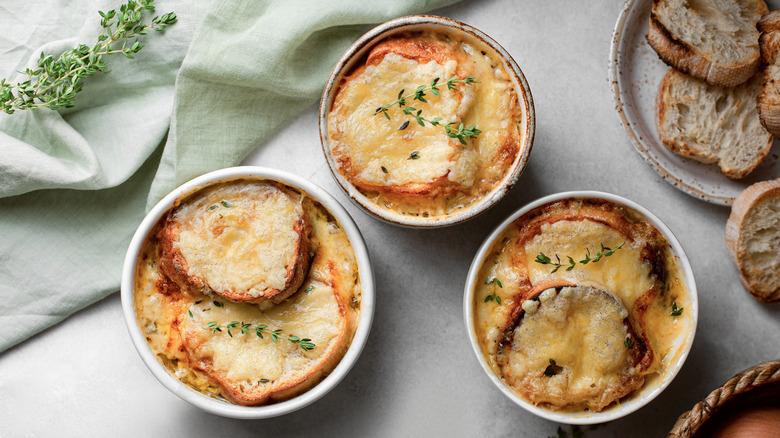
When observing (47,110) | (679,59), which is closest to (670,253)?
(679,59)

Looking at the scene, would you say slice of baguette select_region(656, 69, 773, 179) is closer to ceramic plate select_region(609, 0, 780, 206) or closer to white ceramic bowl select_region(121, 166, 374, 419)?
ceramic plate select_region(609, 0, 780, 206)

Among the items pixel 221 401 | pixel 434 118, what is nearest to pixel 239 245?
pixel 221 401

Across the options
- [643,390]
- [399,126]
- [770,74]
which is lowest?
[643,390]

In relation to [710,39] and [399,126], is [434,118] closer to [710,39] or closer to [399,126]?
[399,126]

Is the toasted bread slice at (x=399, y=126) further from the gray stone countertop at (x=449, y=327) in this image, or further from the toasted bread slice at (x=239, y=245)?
the gray stone countertop at (x=449, y=327)

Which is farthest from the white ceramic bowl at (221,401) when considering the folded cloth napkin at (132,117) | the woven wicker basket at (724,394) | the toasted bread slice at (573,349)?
the woven wicker basket at (724,394)

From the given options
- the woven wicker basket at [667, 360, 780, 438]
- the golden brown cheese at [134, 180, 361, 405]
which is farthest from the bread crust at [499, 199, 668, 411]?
the golden brown cheese at [134, 180, 361, 405]
